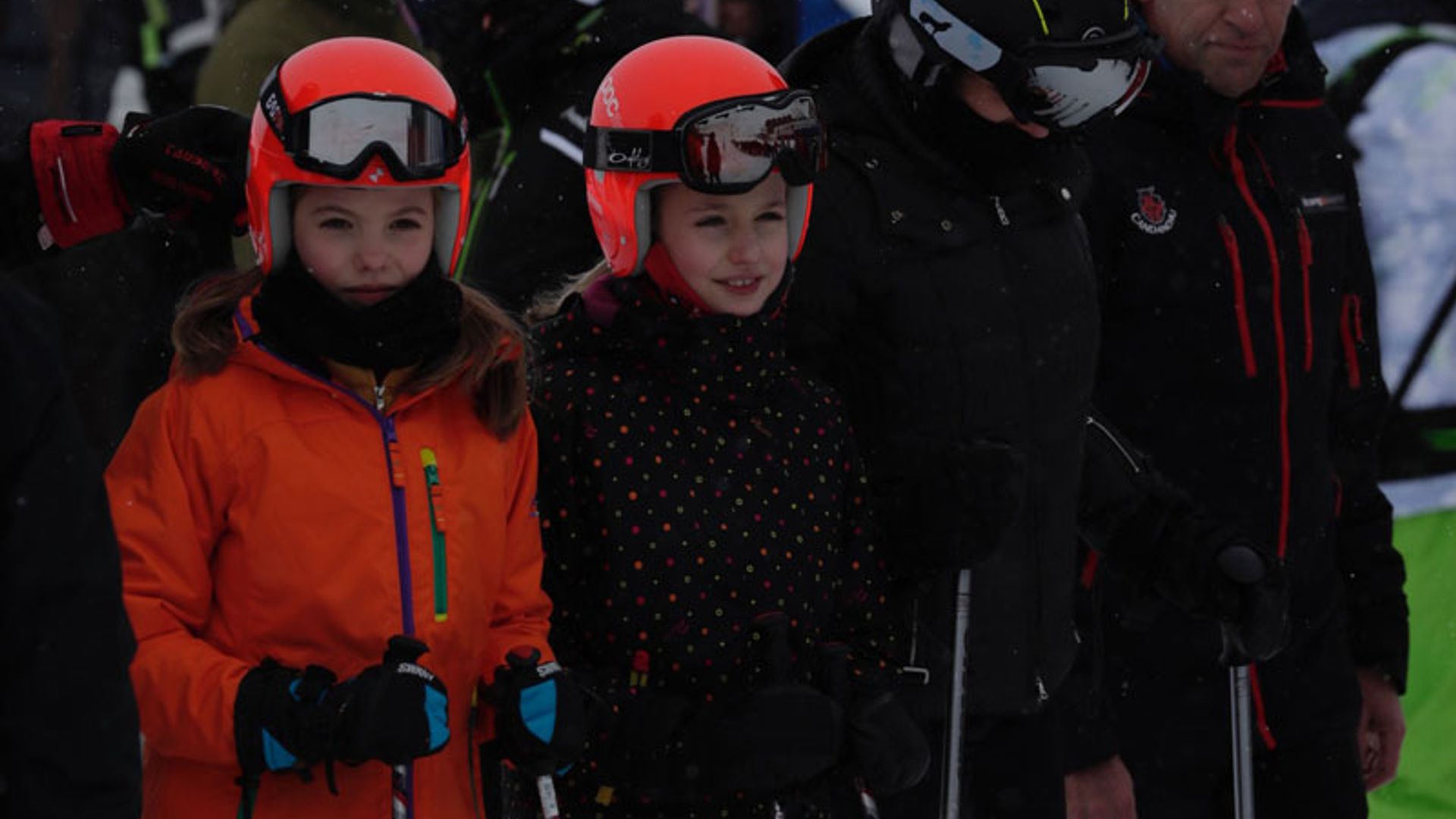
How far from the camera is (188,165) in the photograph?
3.60 m

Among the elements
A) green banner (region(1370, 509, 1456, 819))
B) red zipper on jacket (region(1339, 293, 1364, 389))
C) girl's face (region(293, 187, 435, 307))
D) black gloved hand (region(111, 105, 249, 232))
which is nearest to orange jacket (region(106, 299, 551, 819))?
girl's face (region(293, 187, 435, 307))

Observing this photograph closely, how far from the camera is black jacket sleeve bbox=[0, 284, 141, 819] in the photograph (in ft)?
7.34

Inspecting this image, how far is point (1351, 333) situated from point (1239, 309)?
407 mm

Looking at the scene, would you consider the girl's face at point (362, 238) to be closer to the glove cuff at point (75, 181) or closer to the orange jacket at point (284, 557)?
the orange jacket at point (284, 557)

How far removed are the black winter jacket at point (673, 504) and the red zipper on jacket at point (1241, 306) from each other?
4.20 feet

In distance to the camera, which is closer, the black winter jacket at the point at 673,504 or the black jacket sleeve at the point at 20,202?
the black winter jacket at the point at 673,504

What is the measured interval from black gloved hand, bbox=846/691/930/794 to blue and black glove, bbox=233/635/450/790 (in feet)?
2.21

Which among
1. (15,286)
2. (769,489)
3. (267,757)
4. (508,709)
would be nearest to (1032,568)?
(769,489)

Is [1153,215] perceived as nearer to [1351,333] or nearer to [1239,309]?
[1239,309]

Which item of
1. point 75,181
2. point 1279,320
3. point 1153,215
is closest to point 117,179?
point 75,181

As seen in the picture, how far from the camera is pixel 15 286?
235cm

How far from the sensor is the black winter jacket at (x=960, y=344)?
3766 millimetres

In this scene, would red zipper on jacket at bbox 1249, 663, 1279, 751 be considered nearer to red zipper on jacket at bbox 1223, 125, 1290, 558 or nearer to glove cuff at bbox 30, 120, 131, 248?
red zipper on jacket at bbox 1223, 125, 1290, 558

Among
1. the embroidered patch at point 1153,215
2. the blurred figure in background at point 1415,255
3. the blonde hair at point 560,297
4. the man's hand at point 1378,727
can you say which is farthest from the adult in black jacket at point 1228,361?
the blurred figure in background at point 1415,255
